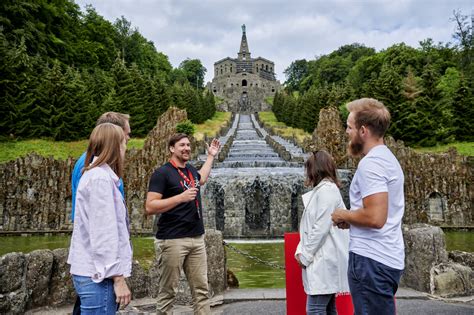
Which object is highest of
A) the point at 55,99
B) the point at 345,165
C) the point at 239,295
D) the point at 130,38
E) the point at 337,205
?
the point at 130,38

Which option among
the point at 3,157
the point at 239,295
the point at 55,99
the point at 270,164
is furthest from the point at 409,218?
the point at 55,99

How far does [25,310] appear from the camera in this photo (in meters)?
5.24

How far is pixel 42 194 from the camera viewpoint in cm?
2012

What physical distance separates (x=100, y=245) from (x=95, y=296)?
1.19 ft

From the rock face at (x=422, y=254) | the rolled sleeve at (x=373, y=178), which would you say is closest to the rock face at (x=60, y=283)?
the rolled sleeve at (x=373, y=178)

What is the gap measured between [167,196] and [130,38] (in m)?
81.1

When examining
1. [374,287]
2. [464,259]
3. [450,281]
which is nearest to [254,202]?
[464,259]

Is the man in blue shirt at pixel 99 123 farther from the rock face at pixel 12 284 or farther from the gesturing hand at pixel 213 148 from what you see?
the rock face at pixel 12 284

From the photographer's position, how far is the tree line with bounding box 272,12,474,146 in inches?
1350

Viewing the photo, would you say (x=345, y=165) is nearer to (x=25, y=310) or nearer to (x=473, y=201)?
(x=473, y=201)

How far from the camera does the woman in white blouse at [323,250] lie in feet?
12.6

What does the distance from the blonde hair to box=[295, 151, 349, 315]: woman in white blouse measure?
98cm

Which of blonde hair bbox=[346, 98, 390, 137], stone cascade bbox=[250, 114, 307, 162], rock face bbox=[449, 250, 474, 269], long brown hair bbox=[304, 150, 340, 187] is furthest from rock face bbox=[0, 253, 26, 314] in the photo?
stone cascade bbox=[250, 114, 307, 162]

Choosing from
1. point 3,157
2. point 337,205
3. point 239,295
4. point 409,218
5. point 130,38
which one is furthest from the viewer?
point 130,38
